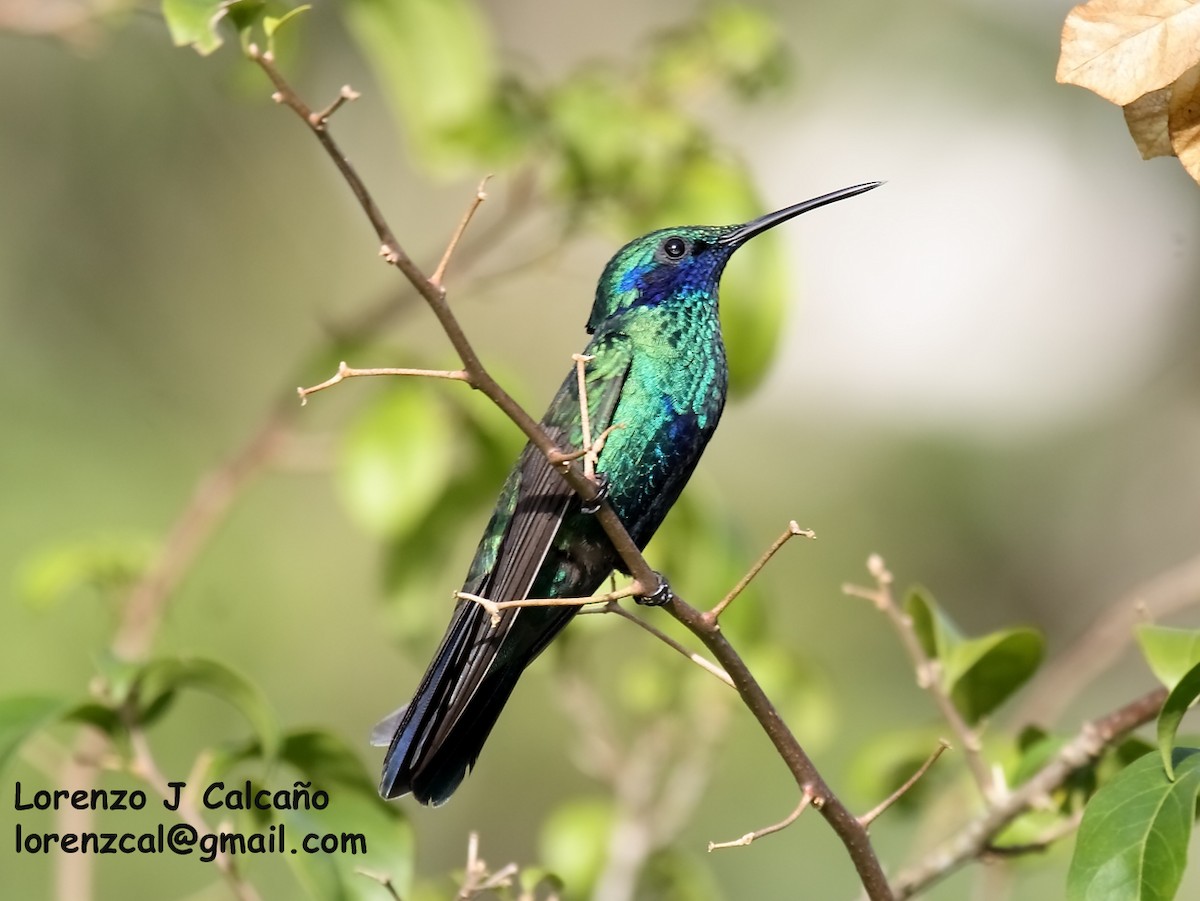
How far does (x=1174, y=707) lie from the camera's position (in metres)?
1.57

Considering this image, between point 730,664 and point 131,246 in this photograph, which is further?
point 131,246

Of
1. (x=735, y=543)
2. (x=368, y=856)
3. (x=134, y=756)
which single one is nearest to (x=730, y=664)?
(x=368, y=856)

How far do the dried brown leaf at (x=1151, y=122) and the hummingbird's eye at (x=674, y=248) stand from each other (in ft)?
5.30

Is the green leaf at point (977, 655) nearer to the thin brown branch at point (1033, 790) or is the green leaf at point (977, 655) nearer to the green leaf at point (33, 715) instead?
the thin brown branch at point (1033, 790)

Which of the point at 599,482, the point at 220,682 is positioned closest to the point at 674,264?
the point at 599,482

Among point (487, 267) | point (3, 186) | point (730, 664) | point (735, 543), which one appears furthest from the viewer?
point (3, 186)

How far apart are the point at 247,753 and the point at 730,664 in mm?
902

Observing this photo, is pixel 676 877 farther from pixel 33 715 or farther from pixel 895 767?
pixel 33 715

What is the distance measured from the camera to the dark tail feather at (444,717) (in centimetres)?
232

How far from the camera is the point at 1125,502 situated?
23.8 ft

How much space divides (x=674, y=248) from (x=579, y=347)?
3.77 metres

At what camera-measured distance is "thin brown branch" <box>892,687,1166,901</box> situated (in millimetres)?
1961

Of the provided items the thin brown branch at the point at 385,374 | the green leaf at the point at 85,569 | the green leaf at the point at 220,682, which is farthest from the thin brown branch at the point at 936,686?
the green leaf at the point at 85,569

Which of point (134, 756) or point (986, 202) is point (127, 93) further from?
point (134, 756)
